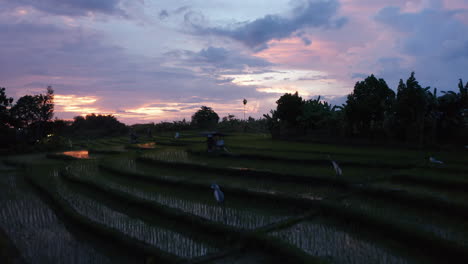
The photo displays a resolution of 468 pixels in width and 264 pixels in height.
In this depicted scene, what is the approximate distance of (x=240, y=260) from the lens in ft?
16.8

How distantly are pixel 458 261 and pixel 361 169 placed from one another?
5669 millimetres

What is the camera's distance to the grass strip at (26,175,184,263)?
200 inches

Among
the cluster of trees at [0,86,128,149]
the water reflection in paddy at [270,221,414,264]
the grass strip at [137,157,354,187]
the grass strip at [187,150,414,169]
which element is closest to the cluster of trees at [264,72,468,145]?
the grass strip at [187,150,414,169]

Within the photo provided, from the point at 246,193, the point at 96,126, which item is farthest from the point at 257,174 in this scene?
the point at 96,126

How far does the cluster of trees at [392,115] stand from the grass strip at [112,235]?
42.1ft

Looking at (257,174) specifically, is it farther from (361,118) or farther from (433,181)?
(361,118)

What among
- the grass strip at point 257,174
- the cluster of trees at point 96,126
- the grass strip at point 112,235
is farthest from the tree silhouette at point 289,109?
the cluster of trees at point 96,126

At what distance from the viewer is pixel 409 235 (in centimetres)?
525

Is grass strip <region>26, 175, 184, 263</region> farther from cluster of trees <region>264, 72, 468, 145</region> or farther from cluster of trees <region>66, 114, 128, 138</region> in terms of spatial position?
cluster of trees <region>66, 114, 128, 138</region>

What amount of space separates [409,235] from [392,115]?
Answer: 10983 mm

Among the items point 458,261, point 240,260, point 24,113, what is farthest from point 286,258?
point 24,113

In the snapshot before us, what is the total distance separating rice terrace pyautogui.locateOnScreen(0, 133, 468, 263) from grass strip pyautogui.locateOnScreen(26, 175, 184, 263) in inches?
0.8

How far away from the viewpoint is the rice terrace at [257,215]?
520 centimetres

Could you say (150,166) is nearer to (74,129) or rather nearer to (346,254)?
(346,254)
